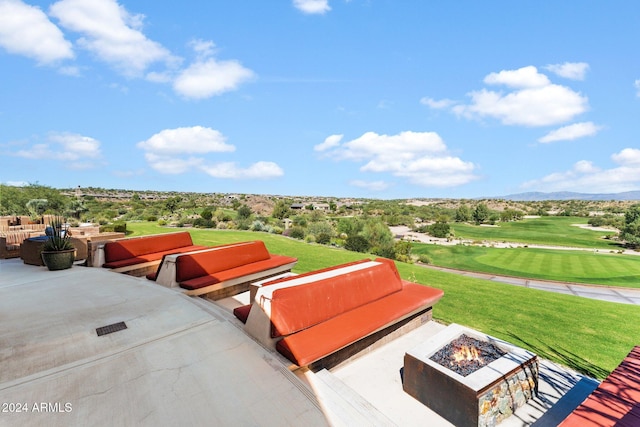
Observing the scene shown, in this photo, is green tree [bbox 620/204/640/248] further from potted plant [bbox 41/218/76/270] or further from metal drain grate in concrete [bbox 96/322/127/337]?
potted plant [bbox 41/218/76/270]

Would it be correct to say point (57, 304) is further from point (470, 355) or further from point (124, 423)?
point (470, 355)

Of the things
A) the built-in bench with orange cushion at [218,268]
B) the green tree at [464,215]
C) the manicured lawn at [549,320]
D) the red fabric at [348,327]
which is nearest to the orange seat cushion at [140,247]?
the built-in bench with orange cushion at [218,268]

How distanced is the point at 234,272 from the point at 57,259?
17.4 feet

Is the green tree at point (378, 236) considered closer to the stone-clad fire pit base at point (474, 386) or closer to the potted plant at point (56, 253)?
the potted plant at point (56, 253)

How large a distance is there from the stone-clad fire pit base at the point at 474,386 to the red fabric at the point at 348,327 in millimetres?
772

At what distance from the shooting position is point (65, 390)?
2.88 m

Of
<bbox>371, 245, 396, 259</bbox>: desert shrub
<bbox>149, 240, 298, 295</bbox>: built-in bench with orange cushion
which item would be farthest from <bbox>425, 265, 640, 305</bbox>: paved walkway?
<bbox>149, 240, 298, 295</bbox>: built-in bench with orange cushion

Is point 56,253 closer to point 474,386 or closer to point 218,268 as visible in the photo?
point 218,268

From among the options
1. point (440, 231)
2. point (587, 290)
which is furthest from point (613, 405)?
point (440, 231)

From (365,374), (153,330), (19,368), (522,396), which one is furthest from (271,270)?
(522,396)

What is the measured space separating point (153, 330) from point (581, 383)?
20.4 ft

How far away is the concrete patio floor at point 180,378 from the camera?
2615 millimetres

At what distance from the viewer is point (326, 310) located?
429 cm

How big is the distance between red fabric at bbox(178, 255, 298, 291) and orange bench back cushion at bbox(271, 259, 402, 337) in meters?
2.87
